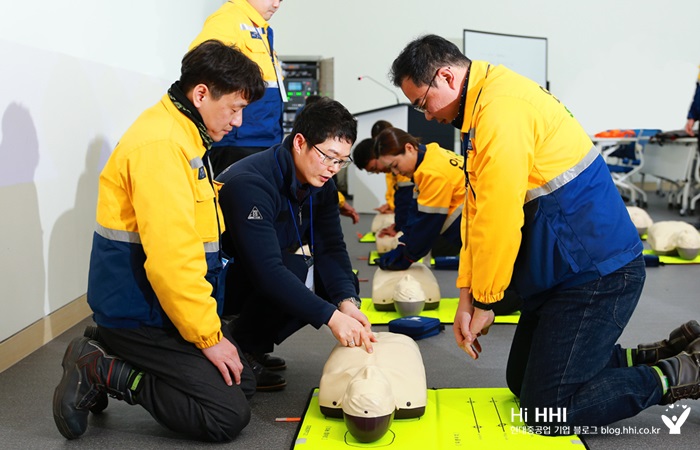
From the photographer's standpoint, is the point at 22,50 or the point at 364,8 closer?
the point at 22,50

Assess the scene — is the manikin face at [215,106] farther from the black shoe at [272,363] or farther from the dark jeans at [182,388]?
the black shoe at [272,363]

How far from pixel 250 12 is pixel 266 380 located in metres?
1.75

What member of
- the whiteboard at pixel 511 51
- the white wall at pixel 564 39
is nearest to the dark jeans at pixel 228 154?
the whiteboard at pixel 511 51

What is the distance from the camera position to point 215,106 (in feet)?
5.81

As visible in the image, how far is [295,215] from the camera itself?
2154 millimetres

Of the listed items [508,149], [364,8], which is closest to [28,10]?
[508,149]

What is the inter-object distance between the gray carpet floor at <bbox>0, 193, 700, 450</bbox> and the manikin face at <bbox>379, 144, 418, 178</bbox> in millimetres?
900

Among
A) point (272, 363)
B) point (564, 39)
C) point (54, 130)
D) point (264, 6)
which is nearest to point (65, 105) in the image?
point (54, 130)

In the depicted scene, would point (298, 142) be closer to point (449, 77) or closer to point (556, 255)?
point (449, 77)

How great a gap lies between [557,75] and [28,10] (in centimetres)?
656

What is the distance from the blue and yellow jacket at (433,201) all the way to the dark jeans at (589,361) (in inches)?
57.5

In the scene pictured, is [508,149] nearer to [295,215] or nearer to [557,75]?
[295,215]

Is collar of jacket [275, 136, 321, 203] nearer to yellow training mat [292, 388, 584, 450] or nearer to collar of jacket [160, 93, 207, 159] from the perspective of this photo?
collar of jacket [160, 93, 207, 159]

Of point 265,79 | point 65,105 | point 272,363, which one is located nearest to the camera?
point 272,363
